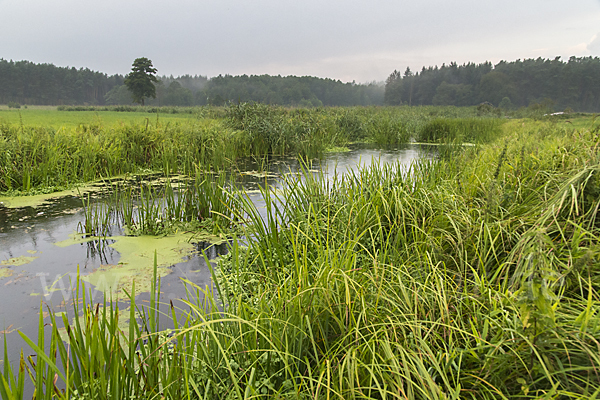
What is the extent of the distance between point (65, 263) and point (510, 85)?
71507 millimetres

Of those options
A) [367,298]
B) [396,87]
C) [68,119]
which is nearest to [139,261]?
[367,298]

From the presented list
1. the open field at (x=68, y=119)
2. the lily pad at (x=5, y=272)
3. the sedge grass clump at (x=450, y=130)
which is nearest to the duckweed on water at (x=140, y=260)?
the lily pad at (x=5, y=272)

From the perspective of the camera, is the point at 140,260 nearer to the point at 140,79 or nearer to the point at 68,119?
the point at 68,119

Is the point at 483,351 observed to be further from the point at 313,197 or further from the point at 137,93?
the point at 137,93

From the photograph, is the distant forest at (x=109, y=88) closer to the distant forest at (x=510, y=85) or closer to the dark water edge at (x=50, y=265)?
the distant forest at (x=510, y=85)

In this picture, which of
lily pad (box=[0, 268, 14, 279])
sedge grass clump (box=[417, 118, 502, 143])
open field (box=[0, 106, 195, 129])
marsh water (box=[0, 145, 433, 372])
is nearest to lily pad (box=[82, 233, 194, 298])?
marsh water (box=[0, 145, 433, 372])

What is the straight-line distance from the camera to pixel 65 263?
3.24 metres

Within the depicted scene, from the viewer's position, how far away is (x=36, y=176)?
222 inches

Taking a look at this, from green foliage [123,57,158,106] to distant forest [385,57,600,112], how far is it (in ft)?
146

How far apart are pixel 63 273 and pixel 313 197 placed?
7.70 feet

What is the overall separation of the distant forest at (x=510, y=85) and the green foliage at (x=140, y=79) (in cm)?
4456

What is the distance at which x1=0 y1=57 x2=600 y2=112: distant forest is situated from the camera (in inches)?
2226

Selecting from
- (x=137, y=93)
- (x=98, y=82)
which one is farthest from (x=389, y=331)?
(x=98, y=82)

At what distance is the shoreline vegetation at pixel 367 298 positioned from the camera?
1257 millimetres
